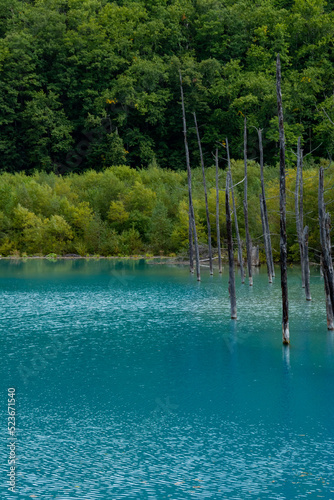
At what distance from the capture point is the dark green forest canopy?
76.4 metres

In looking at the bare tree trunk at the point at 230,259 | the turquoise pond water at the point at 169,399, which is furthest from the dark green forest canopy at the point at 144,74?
the bare tree trunk at the point at 230,259

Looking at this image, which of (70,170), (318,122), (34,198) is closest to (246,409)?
(34,198)

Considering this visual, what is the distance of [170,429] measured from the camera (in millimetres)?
14570

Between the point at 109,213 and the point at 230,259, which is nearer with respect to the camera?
the point at 230,259

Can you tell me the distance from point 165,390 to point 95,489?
6012 mm

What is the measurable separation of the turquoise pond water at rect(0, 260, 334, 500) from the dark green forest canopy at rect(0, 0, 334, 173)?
48552 millimetres

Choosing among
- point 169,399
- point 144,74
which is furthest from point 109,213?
point 169,399

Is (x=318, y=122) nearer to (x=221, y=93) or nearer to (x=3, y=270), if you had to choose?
(x=221, y=93)

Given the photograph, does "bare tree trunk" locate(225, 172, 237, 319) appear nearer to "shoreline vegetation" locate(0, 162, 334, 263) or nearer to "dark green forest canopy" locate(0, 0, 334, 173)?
"shoreline vegetation" locate(0, 162, 334, 263)

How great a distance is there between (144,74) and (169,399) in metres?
69.4

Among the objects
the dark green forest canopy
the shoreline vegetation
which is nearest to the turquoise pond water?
the shoreline vegetation

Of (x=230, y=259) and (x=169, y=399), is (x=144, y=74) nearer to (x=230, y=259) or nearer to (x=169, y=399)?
(x=230, y=259)

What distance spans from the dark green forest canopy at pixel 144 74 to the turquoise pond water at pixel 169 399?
4855 cm

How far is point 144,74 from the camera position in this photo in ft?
267
